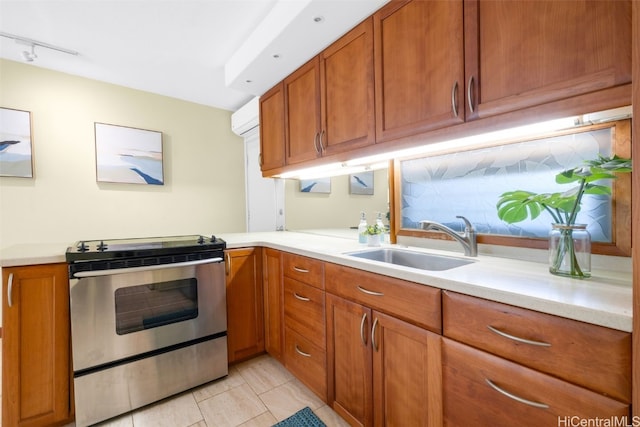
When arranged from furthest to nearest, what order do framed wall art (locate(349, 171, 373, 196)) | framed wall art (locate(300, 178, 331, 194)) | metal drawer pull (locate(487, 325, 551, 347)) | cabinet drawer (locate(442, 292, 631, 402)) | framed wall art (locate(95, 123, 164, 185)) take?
1. framed wall art (locate(95, 123, 164, 185))
2. framed wall art (locate(300, 178, 331, 194))
3. framed wall art (locate(349, 171, 373, 196))
4. metal drawer pull (locate(487, 325, 551, 347))
5. cabinet drawer (locate(442, 292, 631, 402))

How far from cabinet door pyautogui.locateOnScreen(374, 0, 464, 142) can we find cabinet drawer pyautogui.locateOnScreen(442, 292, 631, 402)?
2.60 ft

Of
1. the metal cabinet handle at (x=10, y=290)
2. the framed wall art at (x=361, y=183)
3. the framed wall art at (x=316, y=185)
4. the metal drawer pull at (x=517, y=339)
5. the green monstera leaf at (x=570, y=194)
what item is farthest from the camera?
the framed wall art at (x=316, y=185)

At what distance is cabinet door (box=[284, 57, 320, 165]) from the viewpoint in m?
1.95

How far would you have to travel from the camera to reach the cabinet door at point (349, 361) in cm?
131

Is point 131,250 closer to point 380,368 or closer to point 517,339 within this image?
point 380,368

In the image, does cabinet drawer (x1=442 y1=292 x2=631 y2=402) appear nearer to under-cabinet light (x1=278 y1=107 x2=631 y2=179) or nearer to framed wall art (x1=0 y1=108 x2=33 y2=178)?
under-cabinet light (x1=278 y1=107 x2=631 y2=179)

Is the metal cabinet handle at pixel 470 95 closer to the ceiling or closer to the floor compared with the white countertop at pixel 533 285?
closer to the ceiling

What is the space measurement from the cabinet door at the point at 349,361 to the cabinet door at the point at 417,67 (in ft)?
3.16

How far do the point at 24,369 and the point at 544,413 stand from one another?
2298 mm

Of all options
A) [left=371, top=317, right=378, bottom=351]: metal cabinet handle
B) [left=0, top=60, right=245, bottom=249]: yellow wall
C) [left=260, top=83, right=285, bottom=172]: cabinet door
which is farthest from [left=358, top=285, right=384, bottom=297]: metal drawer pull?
[left=0, top=60, right=245, bottom=249]: yellow wall

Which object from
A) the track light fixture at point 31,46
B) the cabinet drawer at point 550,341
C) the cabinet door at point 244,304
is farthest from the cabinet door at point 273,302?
the track light fixture at point 31,46

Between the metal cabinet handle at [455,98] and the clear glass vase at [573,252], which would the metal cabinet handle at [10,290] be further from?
the clear glass vase at [573,252]

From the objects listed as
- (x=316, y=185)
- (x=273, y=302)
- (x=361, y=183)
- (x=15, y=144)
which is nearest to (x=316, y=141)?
(x=361, y=183)

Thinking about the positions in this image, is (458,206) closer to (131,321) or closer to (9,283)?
(131,321)
